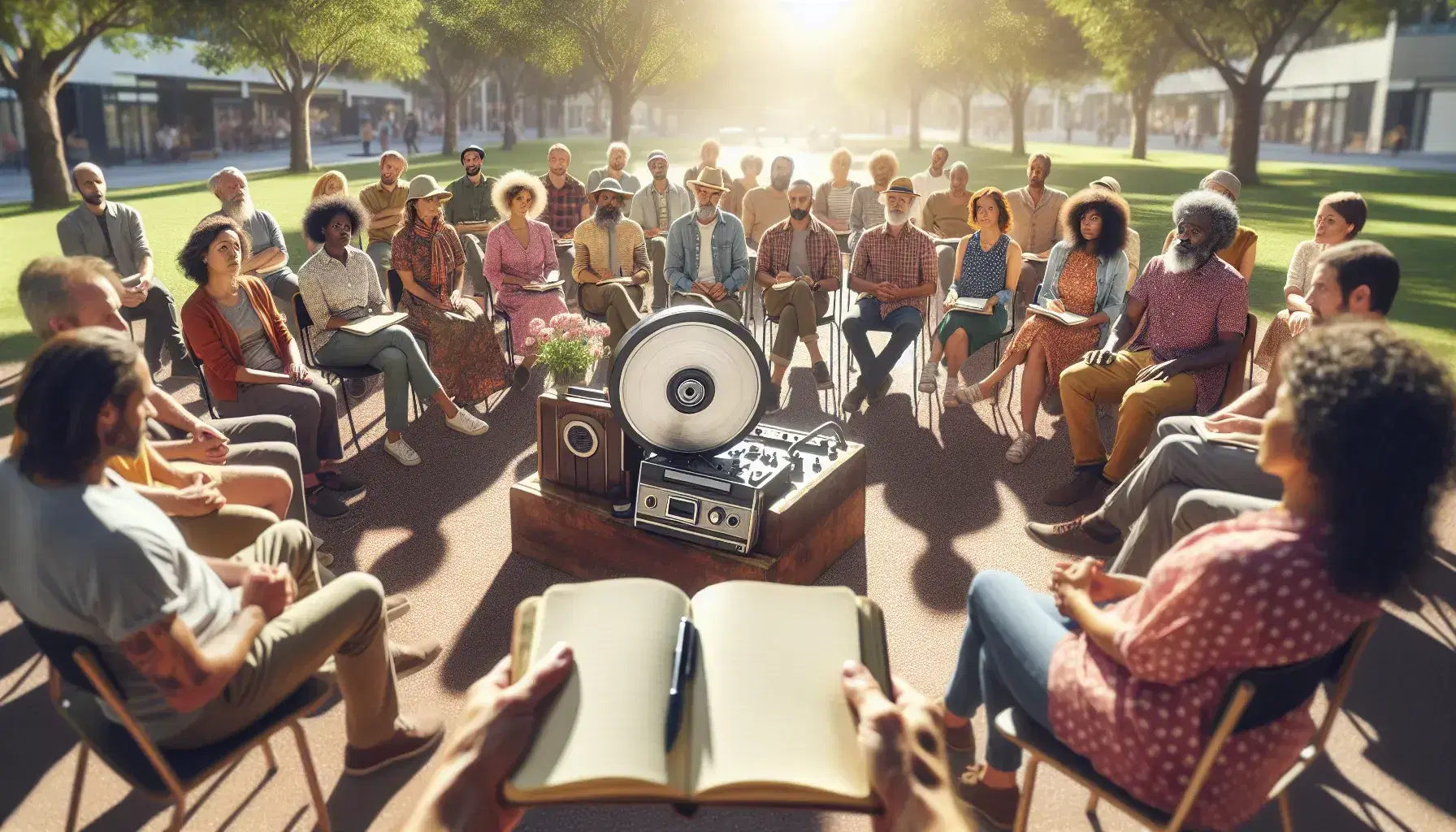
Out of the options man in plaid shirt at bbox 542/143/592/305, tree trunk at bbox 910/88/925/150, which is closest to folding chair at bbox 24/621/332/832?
man in plaid shirt at bbox 542/143/592/305

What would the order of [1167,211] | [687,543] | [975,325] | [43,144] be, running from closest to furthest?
1. [687,543]
2. [975,325]
3. [1167,211]
4. [43,144]

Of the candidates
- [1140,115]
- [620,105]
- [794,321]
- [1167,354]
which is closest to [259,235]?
[794,321]

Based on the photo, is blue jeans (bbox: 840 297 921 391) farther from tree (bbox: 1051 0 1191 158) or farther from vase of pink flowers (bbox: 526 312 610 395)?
tree (bbox: 1051 0 1191 158)

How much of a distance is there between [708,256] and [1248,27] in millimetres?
20066

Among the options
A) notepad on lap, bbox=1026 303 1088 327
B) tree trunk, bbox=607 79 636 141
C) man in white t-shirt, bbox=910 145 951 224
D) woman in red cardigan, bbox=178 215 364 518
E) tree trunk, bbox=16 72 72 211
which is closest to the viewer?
woman in red cardigan, bbox=178 215 364 518

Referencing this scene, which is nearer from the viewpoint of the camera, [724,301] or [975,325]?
[975,325]

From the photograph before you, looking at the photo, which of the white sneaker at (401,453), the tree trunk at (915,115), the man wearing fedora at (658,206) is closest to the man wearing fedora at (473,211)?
the man wearing fedora at (658,206)

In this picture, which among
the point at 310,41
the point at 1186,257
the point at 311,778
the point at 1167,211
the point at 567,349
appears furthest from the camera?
the point at 310,41

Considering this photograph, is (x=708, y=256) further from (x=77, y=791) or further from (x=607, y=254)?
(x=77, y=791)

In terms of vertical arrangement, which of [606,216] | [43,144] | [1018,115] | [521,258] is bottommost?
[521,258]

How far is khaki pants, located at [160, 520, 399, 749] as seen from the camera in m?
2.30

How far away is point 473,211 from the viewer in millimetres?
9445

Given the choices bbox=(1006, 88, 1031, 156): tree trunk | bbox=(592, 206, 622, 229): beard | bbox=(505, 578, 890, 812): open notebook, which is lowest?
bbox=(505, 578, 890, 812): open notebook

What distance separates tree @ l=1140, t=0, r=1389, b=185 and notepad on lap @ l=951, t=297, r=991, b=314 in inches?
666
